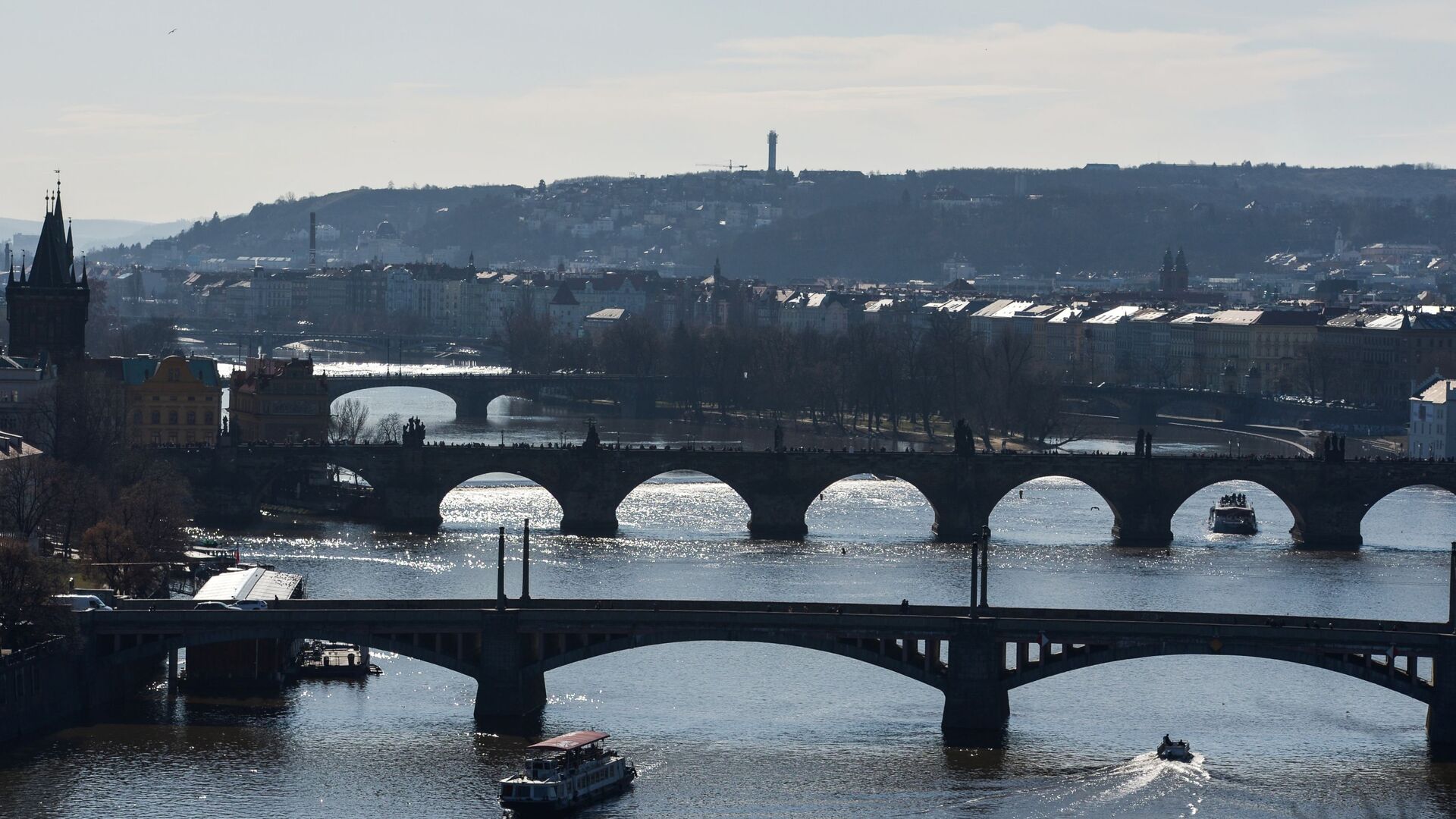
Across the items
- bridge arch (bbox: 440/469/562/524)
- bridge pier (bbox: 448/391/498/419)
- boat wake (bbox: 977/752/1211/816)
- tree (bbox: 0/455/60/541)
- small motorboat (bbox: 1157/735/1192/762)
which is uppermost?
bridge pier (bbox: 448/391/498/419)

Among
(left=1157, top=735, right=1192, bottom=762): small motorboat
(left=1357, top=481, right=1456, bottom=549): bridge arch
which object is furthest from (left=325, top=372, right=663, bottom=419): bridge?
(left=1157, top=735, right=1192, bottom=762): small motorboat

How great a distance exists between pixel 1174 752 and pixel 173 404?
48173mm

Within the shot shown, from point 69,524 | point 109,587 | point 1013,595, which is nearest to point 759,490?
point 1013,595

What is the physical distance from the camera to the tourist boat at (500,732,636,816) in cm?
4388

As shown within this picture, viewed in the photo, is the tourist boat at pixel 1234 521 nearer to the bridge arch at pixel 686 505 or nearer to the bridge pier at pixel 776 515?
the bridge pier at pixel 776 515

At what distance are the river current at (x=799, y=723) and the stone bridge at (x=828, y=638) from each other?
81 cm

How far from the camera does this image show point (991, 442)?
109125mm

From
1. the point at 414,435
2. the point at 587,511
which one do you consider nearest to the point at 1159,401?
the point at 587,511

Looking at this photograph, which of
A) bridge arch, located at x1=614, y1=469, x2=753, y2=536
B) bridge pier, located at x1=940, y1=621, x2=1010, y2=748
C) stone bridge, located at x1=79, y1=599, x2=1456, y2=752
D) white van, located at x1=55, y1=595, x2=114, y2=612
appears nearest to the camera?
stone bridge, located at x1=79, y1=599, x2=1456, y2=752

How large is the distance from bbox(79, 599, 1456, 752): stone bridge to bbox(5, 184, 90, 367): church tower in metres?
36.5

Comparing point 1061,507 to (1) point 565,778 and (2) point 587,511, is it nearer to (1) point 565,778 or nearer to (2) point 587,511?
(2) point 587,511

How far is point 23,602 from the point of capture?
48.0 m

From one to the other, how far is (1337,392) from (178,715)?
88.2 metres

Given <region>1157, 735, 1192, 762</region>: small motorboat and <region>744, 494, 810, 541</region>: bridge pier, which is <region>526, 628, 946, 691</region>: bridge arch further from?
<region>744, 494, 810, 541</region>: bridge pier
